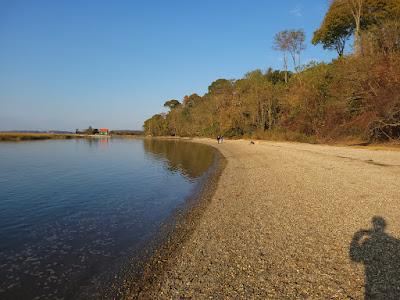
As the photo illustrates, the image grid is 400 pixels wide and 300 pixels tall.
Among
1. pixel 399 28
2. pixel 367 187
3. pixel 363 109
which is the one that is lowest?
pixel 367 187

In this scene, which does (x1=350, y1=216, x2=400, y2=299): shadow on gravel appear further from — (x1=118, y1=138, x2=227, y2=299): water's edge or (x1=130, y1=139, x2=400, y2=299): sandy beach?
(x1=118, y1=138, x2=227, y2=299): water's edge

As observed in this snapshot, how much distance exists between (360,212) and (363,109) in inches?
1296

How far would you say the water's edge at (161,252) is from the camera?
7785 millimetres

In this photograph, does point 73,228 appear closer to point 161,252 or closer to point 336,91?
point 161,252

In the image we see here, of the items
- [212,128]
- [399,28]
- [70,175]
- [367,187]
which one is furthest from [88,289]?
[212,128]

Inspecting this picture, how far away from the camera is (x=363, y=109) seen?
39062 millimetres

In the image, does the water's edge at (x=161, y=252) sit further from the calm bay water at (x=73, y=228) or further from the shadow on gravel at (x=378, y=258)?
the shadow on gravel at (x=378, y=258)

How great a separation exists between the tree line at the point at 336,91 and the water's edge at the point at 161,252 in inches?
1211

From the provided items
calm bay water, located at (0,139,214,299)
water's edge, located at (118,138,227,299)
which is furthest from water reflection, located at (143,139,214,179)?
water's edge, located at (118,138,227,299)

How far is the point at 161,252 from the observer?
10.1 m

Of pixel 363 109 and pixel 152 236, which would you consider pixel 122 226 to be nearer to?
pixel 152 236

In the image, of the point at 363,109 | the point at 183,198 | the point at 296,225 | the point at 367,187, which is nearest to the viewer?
the point at 296,225

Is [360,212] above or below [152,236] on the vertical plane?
above

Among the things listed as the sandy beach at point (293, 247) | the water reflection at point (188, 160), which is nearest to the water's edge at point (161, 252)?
the sandy beach at point (293, 247)
